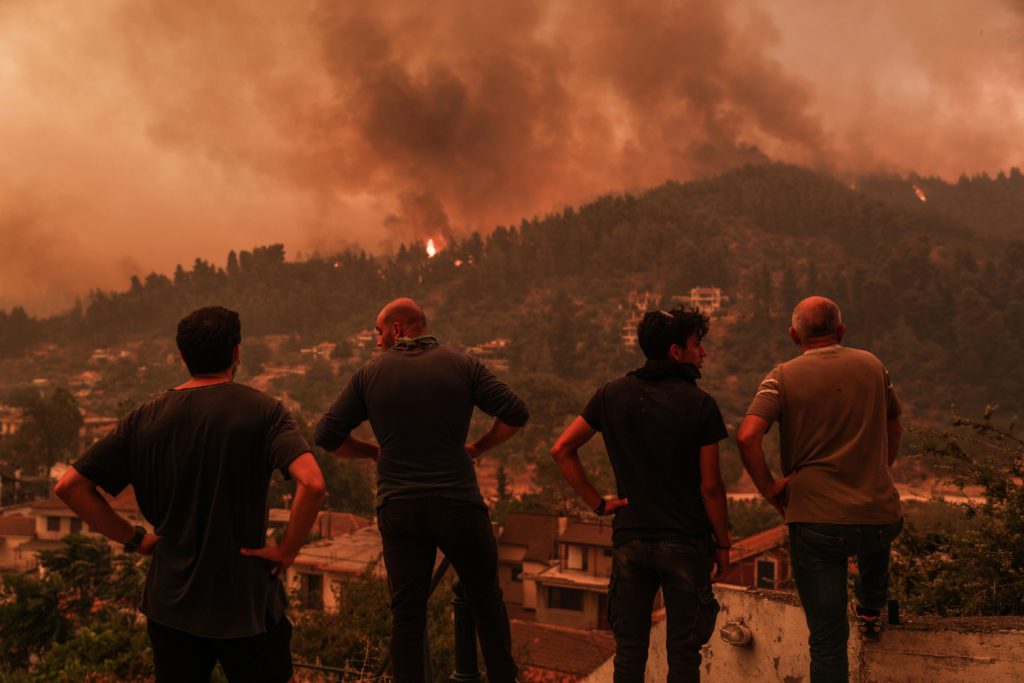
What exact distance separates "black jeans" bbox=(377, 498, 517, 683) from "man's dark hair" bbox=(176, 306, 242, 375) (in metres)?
0.98

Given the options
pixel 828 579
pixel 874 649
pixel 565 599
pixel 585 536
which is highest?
pixel 828 579

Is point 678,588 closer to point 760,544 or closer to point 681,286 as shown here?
point 760,544

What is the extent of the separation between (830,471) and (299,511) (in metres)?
2.01

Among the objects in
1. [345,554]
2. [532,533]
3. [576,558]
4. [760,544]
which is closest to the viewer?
[760,544]

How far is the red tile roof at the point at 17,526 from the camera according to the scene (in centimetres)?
4427

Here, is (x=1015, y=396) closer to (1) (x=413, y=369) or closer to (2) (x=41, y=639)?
(2) (x=41, y=639)

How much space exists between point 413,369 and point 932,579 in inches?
233

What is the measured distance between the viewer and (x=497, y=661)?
3389 mm

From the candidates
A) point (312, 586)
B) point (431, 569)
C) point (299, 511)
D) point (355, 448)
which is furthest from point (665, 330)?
point (312, 586)

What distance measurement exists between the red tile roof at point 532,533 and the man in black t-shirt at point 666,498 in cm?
3106

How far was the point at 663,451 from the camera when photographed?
3.18 metres

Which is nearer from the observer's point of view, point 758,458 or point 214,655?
point 214,655

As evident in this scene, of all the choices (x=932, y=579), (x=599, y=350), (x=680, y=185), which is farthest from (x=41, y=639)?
(x=680, y=185)

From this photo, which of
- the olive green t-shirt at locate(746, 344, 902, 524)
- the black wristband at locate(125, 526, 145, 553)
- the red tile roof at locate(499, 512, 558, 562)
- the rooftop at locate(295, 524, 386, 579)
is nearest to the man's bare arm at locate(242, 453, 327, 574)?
the black wristband at locate(125, 526, 145, 553)
